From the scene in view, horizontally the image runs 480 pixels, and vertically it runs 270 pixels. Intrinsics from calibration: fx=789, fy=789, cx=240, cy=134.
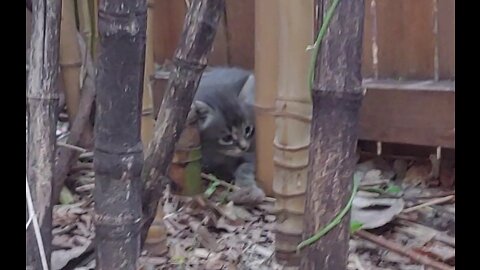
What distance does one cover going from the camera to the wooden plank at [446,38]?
6.23 feet

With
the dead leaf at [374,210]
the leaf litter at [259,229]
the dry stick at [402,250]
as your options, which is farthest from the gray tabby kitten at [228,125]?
the dry stick at [402,250]

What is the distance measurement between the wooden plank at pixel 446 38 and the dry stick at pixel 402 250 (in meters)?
0.57

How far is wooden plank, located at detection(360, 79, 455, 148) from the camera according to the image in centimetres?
187

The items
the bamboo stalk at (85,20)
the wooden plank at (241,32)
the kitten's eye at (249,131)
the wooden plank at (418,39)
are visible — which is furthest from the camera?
the wooden plank at (241,32)

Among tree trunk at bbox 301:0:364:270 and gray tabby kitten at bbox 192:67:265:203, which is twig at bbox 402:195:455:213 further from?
tree trunk at bbox 301:0:364:270

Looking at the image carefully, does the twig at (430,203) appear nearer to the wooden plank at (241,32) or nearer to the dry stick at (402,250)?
the dry stick at (402,250)

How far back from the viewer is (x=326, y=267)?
92 cm

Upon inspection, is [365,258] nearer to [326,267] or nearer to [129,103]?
[326,267]

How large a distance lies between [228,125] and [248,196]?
1.10 feet

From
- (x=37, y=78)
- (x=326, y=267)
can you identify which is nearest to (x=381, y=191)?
(x=326, y=267)

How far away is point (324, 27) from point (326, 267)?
0.28 metres

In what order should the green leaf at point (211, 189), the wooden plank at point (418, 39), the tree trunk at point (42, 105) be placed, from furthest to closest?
1. the wooden plank at point (418, 39)
2. the green leaf at point (211, 189)
3. the tree trunk at point (42, 105)

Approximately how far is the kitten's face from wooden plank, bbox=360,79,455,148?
31 cm

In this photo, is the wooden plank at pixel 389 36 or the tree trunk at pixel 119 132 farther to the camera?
the wooden plank at pixel 389 36
